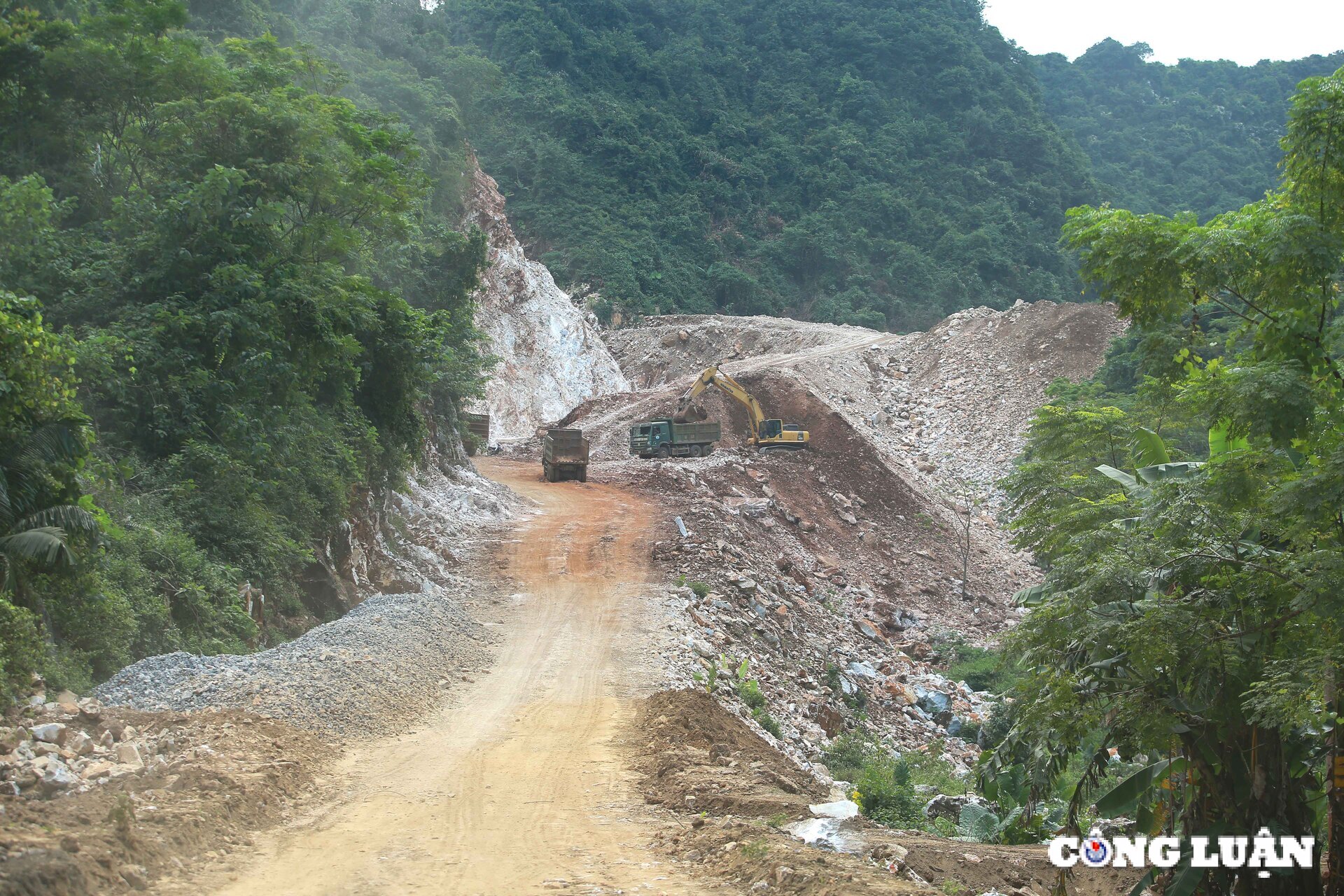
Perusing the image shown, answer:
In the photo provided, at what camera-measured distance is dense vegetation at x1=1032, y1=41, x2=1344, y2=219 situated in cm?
8906

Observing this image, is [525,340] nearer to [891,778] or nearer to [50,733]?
[891,778]

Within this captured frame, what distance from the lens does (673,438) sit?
112 feet

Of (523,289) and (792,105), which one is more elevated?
(792,105)

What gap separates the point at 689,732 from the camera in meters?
11.4

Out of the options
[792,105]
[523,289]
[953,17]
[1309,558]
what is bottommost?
[1309,558]

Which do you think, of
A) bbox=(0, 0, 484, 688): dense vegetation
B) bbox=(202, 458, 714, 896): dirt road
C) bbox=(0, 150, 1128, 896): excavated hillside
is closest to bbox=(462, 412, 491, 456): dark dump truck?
bbox=(0, 150, 1128, 896): excavated hillside

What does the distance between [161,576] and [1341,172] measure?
13155 mm

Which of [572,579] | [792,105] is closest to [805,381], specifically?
[572,579]

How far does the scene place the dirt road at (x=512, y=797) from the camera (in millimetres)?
7332

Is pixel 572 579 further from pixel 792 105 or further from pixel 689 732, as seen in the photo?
pixel 792 105

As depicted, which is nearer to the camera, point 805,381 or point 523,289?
point 805,381

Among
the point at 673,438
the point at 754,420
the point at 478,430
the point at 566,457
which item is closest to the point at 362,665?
the point at 566,457

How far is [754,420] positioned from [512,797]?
2775 cm

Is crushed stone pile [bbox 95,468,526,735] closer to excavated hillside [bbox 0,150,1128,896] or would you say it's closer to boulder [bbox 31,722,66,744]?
excavated hillside [bbox 0,150,1128,896]
